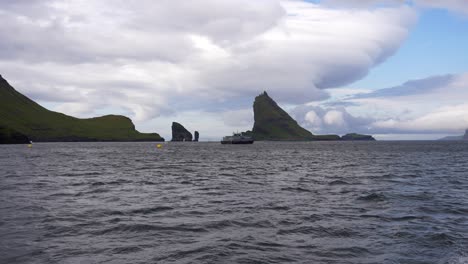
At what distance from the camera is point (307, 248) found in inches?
598

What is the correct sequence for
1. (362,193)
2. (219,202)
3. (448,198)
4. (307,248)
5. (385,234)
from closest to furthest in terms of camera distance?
(307,248) → (385,234) → (219,202) → (448,198) → (362,193)

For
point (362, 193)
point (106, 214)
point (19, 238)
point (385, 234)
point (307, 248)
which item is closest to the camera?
point (307, 248)

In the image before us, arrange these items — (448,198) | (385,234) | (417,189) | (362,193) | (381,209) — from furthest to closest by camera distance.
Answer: (417,189) → (362,193) → (448,198) → (381,209) → (385,234)

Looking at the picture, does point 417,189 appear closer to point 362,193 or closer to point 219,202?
point 362,193

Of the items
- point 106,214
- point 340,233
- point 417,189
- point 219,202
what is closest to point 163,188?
point 219,202

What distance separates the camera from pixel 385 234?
17.5 meters

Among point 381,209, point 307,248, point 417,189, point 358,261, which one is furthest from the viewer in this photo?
point 417,189

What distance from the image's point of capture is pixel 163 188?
34.7 meters

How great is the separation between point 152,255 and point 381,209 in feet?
52.1

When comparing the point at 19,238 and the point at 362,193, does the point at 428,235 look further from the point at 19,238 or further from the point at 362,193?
the point at 19,238

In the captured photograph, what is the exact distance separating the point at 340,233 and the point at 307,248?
3208 mm

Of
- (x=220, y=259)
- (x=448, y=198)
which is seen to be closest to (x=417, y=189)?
(x=448, y=198)

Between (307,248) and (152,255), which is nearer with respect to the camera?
(152,255)

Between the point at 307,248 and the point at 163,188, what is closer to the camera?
the point at 307,248
